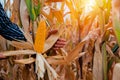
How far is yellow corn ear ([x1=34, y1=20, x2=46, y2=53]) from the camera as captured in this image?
64 cm

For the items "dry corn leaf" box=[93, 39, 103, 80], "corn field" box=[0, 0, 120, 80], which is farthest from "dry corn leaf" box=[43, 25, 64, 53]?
"dry corn leaf" box=[93, 39, 103, 80]

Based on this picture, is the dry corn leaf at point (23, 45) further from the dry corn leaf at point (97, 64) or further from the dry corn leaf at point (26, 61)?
the dry corn leaf at point (97, 64)

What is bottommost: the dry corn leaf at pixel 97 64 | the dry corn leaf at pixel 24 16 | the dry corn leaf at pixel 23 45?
the dry corn leaf at pixel 97 64

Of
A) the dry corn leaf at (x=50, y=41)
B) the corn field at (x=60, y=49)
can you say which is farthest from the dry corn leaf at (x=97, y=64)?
the dry corn leaf at (x=50, y=41)

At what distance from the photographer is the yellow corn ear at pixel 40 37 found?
644mm

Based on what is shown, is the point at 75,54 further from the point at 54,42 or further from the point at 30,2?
the point at 30,2

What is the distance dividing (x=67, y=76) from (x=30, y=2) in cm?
27

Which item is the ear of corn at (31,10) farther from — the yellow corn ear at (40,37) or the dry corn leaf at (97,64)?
the dry corn leaf at (97,64)

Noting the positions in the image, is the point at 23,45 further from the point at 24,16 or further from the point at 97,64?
the point at 97,64

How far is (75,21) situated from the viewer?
3.04 ft

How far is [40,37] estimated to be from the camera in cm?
65

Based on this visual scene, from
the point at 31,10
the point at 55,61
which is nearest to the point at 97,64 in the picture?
the point at 55,61

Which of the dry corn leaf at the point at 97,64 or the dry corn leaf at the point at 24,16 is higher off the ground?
the dry corn leaf at the point at 24,16

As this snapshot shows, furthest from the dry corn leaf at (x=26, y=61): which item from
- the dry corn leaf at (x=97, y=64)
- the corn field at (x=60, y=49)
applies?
the dry corn leaf at (x=97, y=64)
